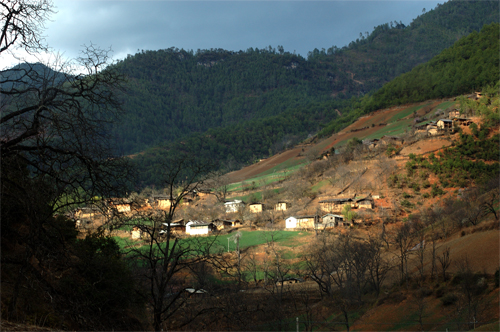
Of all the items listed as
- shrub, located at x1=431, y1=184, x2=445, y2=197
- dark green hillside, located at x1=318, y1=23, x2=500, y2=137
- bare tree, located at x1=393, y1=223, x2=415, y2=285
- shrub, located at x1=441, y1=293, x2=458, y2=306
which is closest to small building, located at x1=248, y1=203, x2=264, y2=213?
shrub, located at x1=431, y1=184, x2=445, y2=197

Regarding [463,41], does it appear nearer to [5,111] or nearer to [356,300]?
[356,300]

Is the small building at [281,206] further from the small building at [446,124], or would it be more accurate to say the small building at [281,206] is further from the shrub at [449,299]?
the shrub at [449,299]

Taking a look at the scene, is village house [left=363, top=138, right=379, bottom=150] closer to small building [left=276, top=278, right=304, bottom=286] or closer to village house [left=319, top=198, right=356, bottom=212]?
village house [left=319, top=198, right=356, bottom=212]

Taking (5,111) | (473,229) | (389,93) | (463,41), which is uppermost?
(463,41)

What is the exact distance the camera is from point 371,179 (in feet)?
277

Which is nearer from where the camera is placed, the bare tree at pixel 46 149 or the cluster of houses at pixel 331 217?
the bare tree at pixel 46 149

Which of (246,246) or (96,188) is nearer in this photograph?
(96,188)

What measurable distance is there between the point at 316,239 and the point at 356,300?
23.9 meters

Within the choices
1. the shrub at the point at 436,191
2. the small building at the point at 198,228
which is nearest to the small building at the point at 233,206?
the small building at the point at 198,228

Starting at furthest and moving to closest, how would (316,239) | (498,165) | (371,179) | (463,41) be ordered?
(463,41)
(371,179)
(498,165)
(316,239)

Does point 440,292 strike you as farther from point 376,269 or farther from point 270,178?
point 270,178

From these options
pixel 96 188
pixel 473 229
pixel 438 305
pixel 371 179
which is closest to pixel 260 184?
pixel 371 179

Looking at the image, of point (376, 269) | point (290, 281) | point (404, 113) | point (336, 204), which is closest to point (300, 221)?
point (336, 204)

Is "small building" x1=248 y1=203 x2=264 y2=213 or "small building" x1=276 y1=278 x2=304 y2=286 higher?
"small building" x1=248 y1=203 x2=264 y2=213
